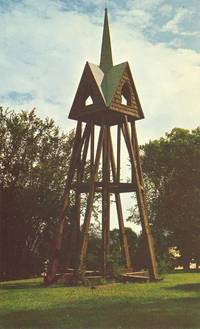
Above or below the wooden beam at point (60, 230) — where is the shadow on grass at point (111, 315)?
below

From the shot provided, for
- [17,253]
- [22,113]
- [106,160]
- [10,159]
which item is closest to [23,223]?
[17,253]

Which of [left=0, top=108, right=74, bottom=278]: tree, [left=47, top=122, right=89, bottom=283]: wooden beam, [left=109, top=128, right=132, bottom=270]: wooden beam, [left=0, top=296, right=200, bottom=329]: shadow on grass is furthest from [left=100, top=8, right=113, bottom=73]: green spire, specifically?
[left=0, top=296, right=200, bottom=329]: shadow on grass

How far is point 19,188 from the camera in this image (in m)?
31.4

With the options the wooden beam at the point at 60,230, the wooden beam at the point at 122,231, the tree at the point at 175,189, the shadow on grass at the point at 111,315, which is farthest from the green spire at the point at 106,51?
the tree at the point at 175,189

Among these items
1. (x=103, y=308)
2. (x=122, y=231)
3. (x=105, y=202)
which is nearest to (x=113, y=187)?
(x=105, y=202)

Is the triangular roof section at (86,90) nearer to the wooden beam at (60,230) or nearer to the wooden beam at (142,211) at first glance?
the wooden beam at (60,230)

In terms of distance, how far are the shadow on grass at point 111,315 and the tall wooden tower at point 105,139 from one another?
724 centimetres

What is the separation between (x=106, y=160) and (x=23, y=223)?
39.0ft

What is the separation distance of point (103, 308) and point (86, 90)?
41.6ft

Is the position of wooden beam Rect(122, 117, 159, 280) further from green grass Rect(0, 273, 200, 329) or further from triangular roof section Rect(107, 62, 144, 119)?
green grass Rect(0, 273, 200, 329)

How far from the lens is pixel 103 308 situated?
1270cm

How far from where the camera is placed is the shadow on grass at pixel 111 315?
10.0 m

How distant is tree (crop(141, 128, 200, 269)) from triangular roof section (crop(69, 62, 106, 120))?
51.9 feet

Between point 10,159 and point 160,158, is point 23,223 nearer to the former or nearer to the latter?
point 10,159
